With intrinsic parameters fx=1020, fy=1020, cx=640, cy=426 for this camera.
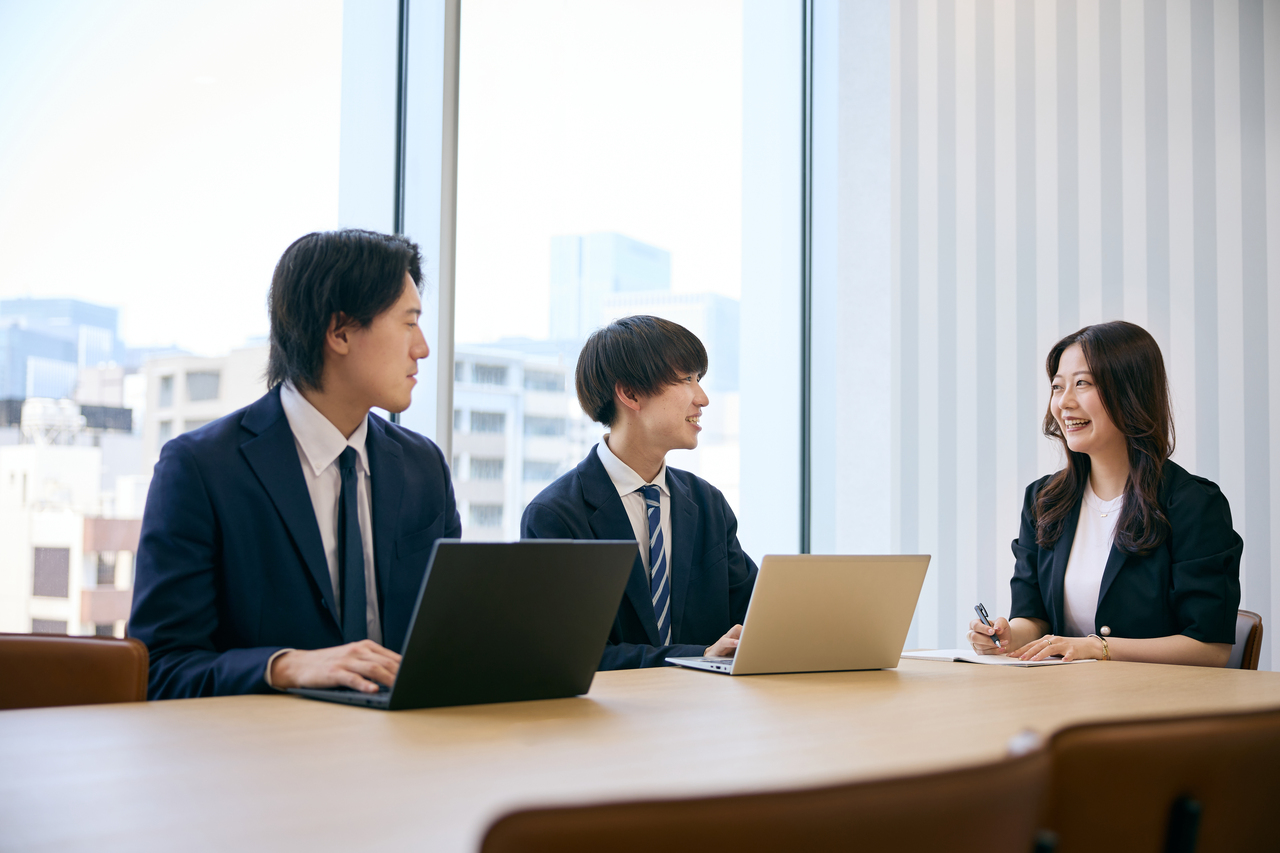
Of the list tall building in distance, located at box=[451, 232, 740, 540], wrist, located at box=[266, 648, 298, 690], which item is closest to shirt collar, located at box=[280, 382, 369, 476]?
wrist, located at box=[266, 648, 298, 690]

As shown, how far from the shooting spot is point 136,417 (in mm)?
2475

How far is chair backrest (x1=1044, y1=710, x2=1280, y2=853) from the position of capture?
2.39 ft

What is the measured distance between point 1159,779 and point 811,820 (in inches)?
14.3

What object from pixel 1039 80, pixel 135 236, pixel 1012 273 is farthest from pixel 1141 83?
pixel 135 236

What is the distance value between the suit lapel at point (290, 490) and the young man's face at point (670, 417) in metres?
0.94

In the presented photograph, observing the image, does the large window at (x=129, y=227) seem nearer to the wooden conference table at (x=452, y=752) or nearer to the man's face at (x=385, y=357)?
the man's face at (x=385, y=357)

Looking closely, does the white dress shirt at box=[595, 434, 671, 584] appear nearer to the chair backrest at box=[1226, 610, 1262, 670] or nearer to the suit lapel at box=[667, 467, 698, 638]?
the suit lapel at box=[667, 467, 698, 638]

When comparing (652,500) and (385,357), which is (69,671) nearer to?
(385,357)

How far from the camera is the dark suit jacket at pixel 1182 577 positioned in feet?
7.61

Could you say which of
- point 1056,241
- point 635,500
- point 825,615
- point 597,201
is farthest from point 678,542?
point 1056,241

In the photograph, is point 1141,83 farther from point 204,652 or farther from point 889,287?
point 204,652

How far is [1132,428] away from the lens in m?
2.52

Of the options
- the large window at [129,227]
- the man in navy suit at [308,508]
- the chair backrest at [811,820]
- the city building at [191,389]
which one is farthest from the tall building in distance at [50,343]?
the chair backrest at [811,820]

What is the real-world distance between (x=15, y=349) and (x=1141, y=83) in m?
3.73
